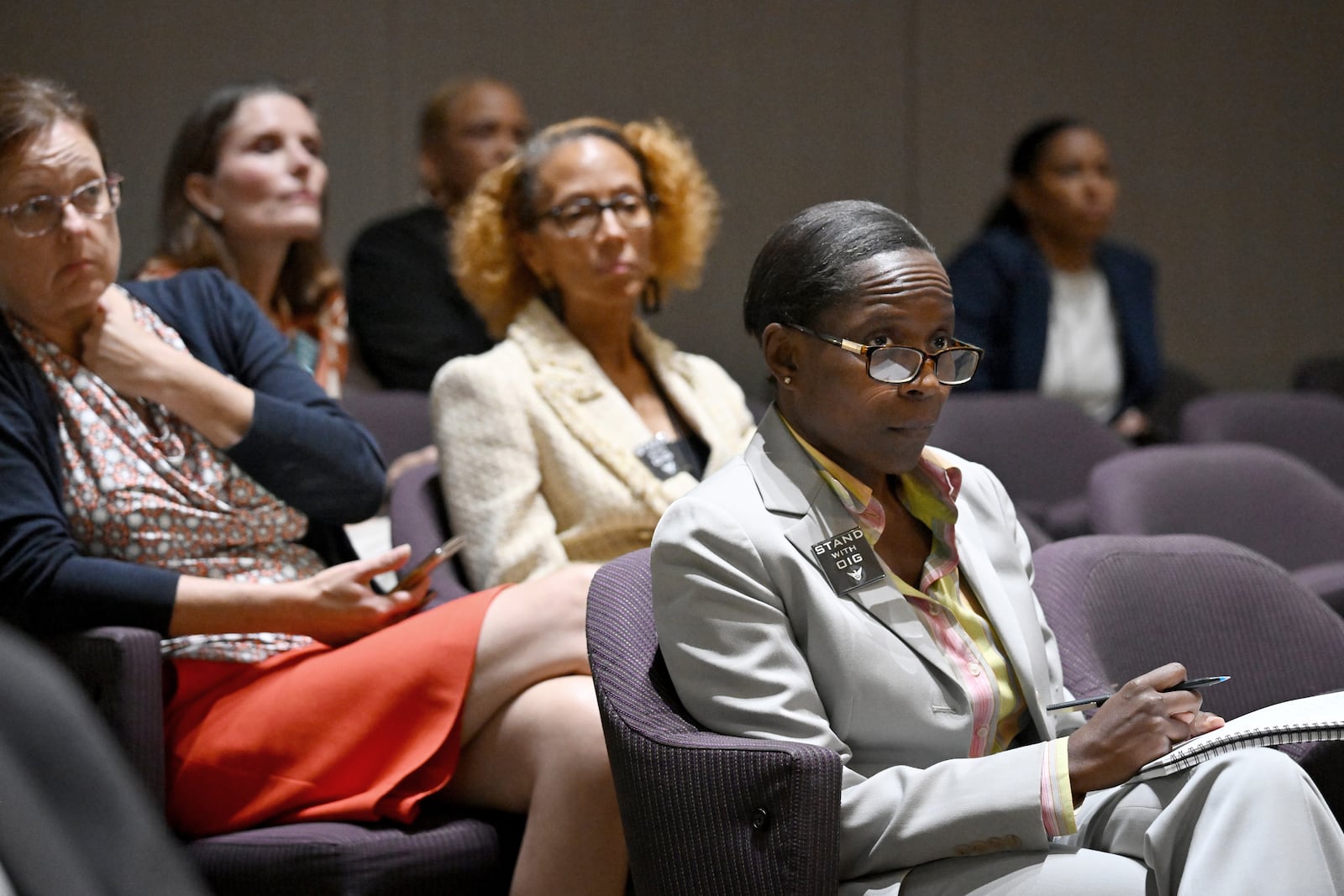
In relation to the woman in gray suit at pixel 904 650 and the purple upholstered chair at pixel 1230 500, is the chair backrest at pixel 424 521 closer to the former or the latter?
the woman in gray suit at pixel 904 650

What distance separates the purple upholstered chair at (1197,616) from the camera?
2.14 m

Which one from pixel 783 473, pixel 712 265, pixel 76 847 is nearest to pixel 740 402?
pixel 783 473

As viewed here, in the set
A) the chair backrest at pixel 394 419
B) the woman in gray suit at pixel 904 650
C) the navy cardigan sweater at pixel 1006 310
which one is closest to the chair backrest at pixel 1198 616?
the woman in gray suit at pixel 904 650

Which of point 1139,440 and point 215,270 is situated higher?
point 215,270

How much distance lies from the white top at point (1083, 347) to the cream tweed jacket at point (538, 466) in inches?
84.4

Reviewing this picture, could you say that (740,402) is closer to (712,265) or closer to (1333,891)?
(1333,891)

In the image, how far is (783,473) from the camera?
1.76m

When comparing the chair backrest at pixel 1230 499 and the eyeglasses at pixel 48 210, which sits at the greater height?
the eyeglasses at pixel 48 210

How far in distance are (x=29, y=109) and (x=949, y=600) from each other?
1534mm

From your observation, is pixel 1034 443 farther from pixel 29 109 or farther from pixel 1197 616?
pixel 29 109

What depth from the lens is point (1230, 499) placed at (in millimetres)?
3197

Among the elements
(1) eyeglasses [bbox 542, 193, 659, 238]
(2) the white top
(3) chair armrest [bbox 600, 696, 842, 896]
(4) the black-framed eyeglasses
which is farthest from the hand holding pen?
(2) the white top

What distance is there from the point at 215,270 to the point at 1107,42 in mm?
3904

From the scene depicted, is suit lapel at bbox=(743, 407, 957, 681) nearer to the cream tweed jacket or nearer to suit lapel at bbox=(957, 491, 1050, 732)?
suit lapel at bbox=(957, 491, 1050, 732)
